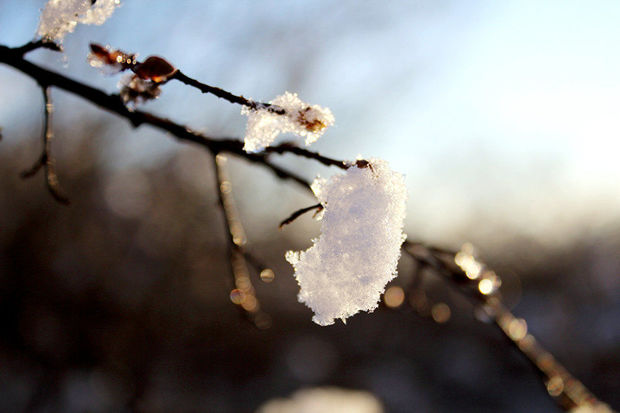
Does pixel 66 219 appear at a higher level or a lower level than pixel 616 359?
higher

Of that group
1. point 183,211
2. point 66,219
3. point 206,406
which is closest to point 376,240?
point 206,406

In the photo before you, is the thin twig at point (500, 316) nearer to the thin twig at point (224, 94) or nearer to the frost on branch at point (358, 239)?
the frost on branch at point (358, 239)

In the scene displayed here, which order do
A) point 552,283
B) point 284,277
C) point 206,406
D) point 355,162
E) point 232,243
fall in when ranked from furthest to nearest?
point 552,283 → point 284,277 → point 206,406 → point 232,243 → point 355,162

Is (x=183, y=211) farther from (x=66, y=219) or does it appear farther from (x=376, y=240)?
(x=376, y=240)

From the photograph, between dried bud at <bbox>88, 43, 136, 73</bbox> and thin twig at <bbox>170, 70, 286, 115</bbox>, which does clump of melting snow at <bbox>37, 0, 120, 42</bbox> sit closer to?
dried bud at <bbox>88, 43, 136, 73</bbox>

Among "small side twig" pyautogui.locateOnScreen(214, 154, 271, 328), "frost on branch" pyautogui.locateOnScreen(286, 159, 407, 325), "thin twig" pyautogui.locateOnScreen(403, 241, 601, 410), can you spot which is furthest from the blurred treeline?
"frost on branch" pyautogui.locateOnScreen(286, 159, 407, 325)

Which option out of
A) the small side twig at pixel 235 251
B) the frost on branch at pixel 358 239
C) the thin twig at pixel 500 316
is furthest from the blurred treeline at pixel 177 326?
the frost on branch at pixel 358 239
